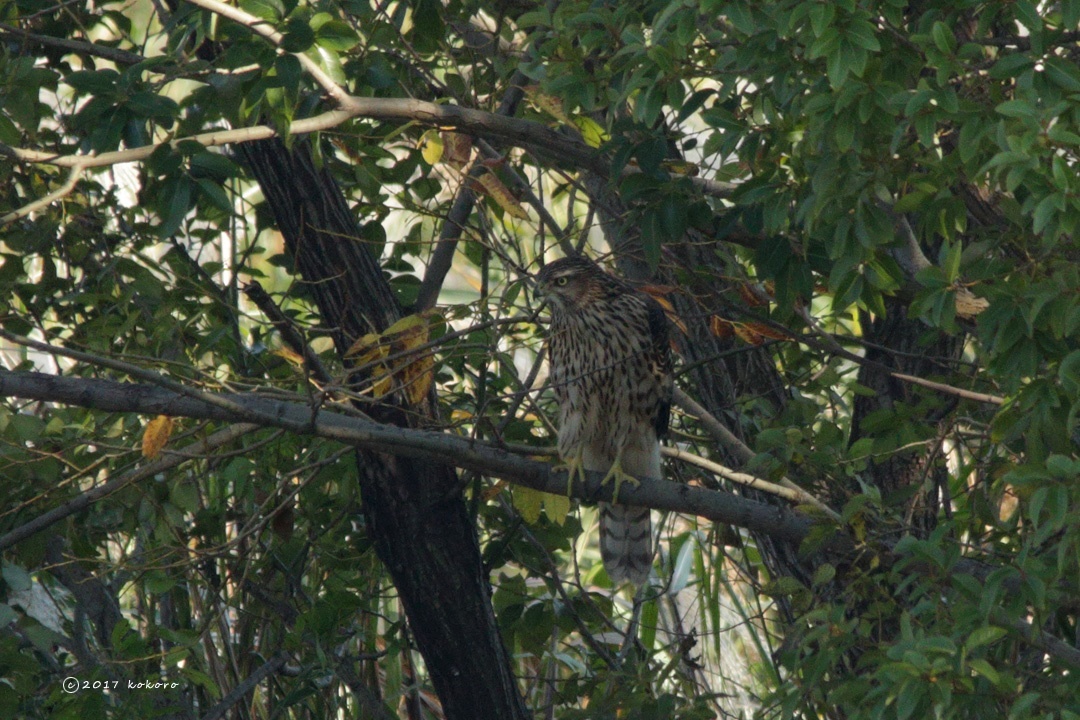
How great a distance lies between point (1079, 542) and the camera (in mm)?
2168

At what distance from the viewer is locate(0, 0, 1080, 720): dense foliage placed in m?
2.46

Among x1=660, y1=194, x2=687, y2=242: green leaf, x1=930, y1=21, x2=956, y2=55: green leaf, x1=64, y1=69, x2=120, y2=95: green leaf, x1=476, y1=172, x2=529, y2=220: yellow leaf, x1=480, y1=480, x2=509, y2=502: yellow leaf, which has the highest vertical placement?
x1=64, y1=69, x2=120, y2=95: green leaf

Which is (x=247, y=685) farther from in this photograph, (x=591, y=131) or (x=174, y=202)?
(x=591, y=131)

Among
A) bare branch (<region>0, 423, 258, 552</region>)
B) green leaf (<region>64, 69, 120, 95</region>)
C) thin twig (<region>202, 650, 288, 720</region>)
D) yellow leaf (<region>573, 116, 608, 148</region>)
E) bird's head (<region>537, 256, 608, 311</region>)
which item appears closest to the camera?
green leaf (<region>64, 69, 120, 95</region>)

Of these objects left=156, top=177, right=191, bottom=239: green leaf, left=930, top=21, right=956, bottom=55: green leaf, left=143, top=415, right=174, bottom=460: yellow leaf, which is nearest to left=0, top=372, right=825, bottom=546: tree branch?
left=143, top=415, right=174, bottom=460: yellow leaf

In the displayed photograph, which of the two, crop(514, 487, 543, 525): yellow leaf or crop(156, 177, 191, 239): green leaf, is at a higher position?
crop(156, 177, 191, 239): green leaf

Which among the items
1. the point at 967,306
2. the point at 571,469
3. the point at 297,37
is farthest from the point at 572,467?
the point at 297,37

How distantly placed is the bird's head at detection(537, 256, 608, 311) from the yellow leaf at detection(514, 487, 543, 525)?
855 mm

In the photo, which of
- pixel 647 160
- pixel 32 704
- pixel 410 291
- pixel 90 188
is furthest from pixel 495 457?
pixel 90 188

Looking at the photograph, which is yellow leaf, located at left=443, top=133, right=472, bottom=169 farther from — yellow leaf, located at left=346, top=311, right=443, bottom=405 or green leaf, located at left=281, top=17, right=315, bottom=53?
green leaf, located at left=281, top=17, right=315, bottom=53

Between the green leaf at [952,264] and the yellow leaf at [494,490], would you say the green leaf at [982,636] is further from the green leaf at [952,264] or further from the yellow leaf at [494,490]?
the yellow leaf at [494,490]

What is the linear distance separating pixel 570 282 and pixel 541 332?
489 mm

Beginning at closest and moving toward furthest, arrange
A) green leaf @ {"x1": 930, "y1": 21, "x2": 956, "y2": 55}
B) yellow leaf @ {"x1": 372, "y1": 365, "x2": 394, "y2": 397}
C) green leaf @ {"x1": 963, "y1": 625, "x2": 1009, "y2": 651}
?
green leaf @ {"x1": 963, "y1": 625, "x2": 1009, "y2": 651}, green leaf @ {"x1": 930, "y1": 21, "x2": 956, "y2": 55}, yellow leaf @ {"x1": 372, "y1": 365, "x2": 394, "y2": 397}

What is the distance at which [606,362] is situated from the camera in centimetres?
430
